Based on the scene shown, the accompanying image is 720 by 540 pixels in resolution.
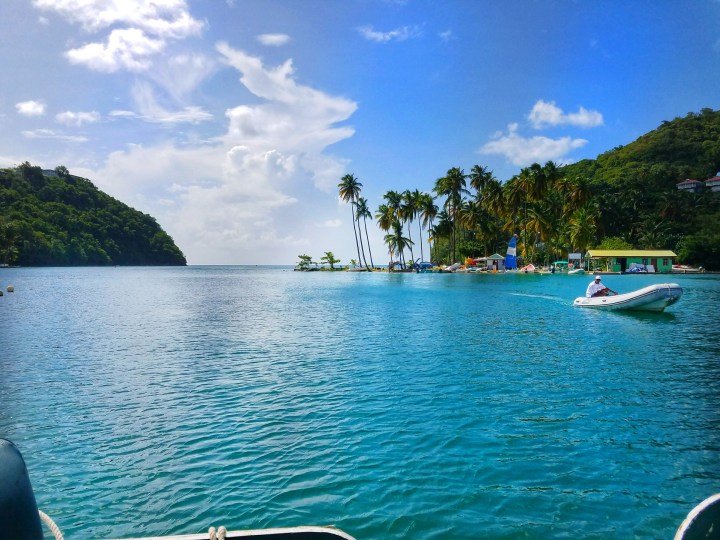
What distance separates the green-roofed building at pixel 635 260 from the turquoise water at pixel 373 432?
5911 cm

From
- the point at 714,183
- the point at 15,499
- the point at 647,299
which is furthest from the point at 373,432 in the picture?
the point at 714,183

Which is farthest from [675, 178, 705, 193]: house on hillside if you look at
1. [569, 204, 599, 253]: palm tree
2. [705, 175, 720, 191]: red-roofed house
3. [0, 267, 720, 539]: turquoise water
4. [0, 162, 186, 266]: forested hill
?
[0, 162, 186, 266]: forested hill

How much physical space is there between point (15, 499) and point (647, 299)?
106ft

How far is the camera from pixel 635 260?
75375 millimetres

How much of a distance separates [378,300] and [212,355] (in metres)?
23.9

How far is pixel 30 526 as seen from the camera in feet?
9.99

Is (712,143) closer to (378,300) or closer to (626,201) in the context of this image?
(626,201)

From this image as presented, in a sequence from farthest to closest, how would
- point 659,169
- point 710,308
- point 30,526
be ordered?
point 659,169
point 710,308
point 30,526

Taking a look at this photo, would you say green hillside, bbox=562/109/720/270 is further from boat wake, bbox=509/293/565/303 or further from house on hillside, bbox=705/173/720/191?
boat wake, bbox=509/293/565/303

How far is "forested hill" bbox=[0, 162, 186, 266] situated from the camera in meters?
134

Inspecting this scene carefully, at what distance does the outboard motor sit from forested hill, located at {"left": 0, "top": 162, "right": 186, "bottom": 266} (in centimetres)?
14297

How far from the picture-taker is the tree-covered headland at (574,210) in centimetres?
8362

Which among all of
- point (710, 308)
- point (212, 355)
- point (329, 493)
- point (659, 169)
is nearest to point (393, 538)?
point (329, 493)

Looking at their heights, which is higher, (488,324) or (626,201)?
(626,201)
